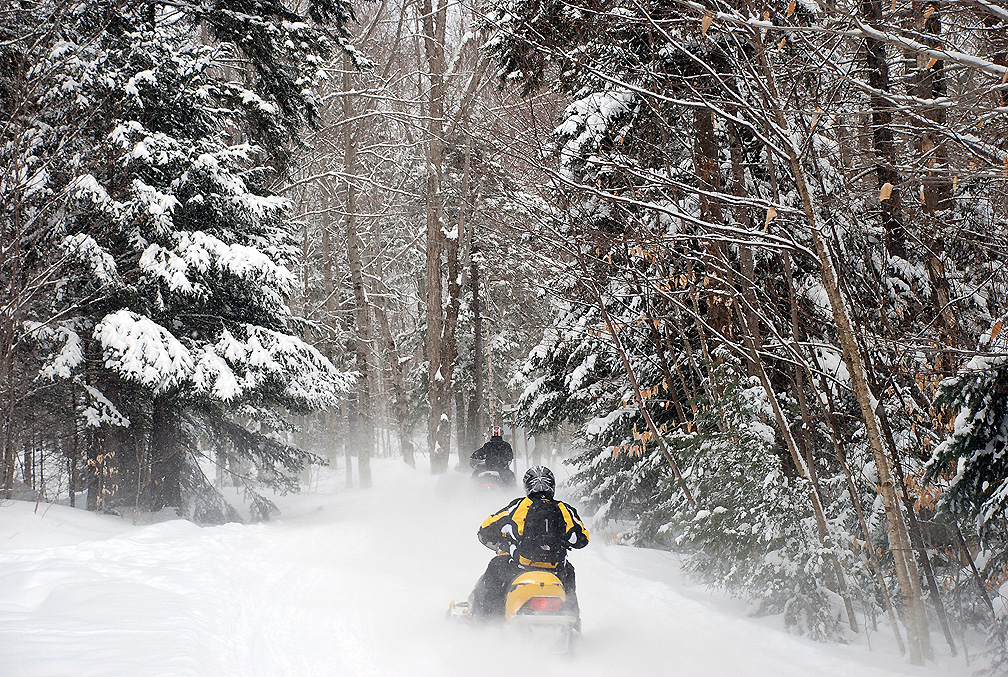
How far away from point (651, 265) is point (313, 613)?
5.59m

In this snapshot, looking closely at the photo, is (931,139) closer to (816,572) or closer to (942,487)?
(942,487)

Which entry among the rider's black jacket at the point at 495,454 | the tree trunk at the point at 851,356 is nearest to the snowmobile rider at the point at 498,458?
the rider's black jacket at the point at 495,454

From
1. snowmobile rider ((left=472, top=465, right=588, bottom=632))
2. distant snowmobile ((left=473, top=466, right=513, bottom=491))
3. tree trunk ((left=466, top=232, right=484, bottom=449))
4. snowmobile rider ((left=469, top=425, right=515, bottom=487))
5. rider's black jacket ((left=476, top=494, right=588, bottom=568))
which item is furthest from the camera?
tree trunk ((left=466, top=232, right=484, bottom=449))

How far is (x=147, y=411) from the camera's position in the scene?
11820 mm

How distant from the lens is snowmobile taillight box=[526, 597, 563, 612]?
4992mm

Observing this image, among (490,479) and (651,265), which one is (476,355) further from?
(651,265)

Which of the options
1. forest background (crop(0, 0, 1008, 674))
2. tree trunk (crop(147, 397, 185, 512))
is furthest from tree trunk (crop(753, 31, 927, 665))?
tree trunk (crop(147, 397, 185, 512))

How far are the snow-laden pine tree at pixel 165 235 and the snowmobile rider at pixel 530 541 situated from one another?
650 centimetres

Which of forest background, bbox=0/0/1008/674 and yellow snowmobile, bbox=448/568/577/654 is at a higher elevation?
forest background, bbox=0/0/1008/674

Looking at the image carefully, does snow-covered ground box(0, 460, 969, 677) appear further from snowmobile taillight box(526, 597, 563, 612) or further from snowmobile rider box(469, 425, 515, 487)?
snowmobile rider box(469, 425, 515, 487)

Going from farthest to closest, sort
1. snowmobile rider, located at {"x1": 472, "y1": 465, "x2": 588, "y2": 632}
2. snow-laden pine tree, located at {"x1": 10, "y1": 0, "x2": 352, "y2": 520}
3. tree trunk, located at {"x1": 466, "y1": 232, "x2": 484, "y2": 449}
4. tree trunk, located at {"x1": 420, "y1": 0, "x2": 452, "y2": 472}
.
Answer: tree trunk, located at {"x1": 466, "y1": 232, "x2": 484, "y2": 449} < tree trunk, located at {"x1": 420, "y1": 0, "x2": 452, "y2": 472} < snow-laden pine tree, located at {"x1": 10, "y1": 0, "x2": 352, "y2": 520} < snowmobile rider, located at {"x1": 472, "y1": 465, "x2": 588, "y2": 632}

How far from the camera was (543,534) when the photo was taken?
18.4ft

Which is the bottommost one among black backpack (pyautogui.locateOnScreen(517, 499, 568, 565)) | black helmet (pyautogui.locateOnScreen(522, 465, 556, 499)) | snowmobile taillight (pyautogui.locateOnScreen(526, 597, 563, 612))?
snowmobile taillight (pyautogui.locateOnScreen(526, 597, 563, 612))

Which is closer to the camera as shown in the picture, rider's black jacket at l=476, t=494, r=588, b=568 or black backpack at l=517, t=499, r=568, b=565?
black backpack at l=517, t=499, r=568, b=565
